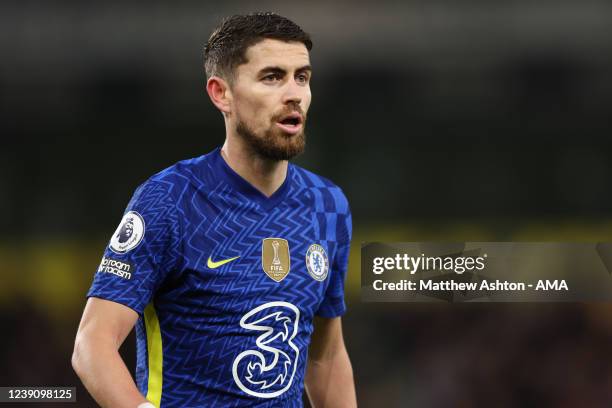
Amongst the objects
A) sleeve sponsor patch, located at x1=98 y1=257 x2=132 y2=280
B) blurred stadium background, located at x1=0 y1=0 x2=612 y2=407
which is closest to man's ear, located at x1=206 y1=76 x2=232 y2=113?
sleeve sponsor patch, located at x1=98 y1=257 x2=132 y2=280

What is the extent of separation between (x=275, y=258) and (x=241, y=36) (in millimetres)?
674

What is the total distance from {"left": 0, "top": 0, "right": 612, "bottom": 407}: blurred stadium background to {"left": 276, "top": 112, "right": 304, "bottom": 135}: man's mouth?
480 cm

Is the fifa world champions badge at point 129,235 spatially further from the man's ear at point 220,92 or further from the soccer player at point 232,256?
the man's ear at point 220,92

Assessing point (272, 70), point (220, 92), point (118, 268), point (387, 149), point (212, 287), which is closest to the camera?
point (118, 268)

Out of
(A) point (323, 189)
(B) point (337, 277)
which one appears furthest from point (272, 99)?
(B) point (337, 277)

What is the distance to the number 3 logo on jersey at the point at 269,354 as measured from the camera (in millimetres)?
2656

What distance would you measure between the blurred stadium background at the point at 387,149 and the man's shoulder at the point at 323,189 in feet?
14.5

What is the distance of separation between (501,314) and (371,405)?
1.37 meters

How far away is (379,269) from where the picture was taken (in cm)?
453

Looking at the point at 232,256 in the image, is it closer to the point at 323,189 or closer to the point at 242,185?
the point at 242,185

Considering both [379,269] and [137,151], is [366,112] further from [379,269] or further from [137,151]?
[379,269]

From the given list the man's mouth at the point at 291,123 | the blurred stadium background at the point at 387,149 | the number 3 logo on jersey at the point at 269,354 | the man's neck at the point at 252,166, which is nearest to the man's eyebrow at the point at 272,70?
the man's mouth at the point at 291,123

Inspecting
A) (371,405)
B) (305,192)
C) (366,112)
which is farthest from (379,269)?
(366,112)

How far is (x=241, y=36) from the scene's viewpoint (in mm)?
2764
